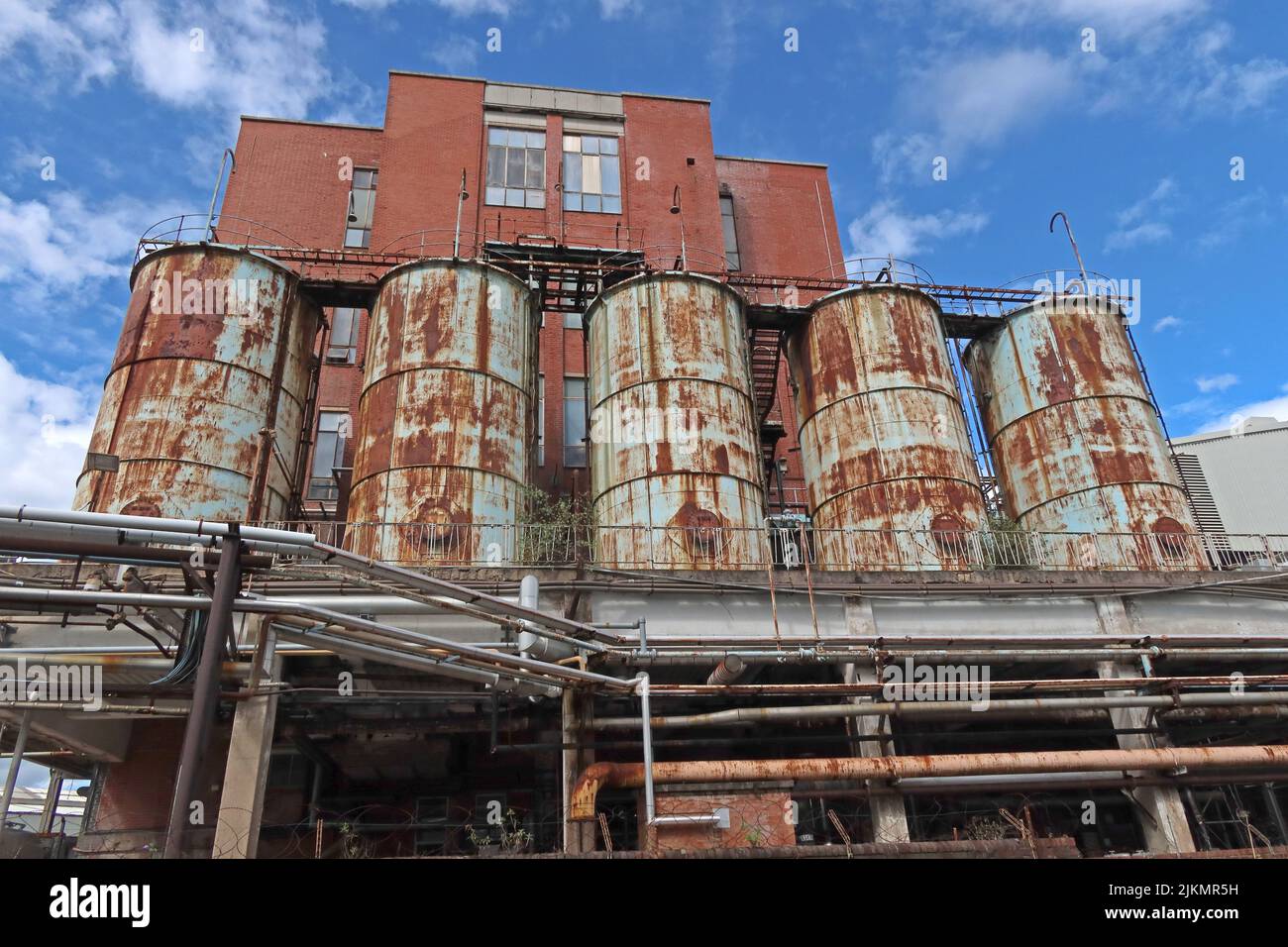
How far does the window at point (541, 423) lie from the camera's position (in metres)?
22.6

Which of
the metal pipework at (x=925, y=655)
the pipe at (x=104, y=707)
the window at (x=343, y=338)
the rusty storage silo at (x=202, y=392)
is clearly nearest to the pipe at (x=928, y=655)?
the metal pipework at (x=925, y=655)

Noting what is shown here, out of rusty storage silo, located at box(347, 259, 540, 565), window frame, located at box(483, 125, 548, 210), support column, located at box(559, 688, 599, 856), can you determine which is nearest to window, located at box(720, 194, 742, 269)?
window frame, located at box(483, 125, 548, 210)

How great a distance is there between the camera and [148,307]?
53.9 feet

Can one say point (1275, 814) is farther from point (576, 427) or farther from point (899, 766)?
point (576, 427)

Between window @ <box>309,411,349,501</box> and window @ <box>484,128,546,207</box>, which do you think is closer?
window @ <box>309,411,349,501</box>

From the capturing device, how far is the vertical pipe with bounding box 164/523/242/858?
5613 mm

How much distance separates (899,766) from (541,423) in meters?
15.1

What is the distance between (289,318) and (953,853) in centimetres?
1656

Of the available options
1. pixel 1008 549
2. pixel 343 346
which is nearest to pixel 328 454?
pixel 343 346

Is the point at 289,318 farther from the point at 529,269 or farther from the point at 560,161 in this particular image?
the point at 560,161

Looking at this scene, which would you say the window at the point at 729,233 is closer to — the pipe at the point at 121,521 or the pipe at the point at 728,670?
the pipe at the point at 728,670

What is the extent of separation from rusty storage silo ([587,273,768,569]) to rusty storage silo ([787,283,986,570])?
196 centimetres

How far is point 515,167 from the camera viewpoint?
2678 cm

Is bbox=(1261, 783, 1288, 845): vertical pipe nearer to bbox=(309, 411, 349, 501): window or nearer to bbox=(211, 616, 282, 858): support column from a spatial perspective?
bbox=(211, 616, 282, 858): support column
